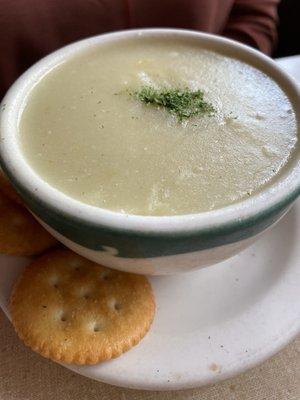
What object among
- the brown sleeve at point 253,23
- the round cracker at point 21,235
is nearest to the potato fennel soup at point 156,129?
the round cracker at point 21,235

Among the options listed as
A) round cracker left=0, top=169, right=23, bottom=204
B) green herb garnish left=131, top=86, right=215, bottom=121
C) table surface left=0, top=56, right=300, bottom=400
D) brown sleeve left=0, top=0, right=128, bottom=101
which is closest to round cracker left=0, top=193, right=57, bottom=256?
round cracker left=0, top=169, right=23, bottom=204

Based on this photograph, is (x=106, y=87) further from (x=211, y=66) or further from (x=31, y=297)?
(x=31, y=297)

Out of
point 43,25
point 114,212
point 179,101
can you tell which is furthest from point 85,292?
point 43,25

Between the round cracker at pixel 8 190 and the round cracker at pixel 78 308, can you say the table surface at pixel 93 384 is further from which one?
the round cracker at pixel 8 190

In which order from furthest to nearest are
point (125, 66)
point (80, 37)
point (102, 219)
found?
point (80, 37)
point (125, 66)
point (102, 219)

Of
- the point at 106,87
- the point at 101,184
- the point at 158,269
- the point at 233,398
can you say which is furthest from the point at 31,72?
the point at 233,398

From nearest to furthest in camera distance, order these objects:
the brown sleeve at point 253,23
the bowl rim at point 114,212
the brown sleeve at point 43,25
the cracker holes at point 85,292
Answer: the bowl rim at point 114,212 → the cracker holes at point 85,292 → the brown sleeve at point 43,25 → the brown sleeve at point 253,23

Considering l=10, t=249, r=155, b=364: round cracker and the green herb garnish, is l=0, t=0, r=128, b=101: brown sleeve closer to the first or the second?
the green herb garnish
